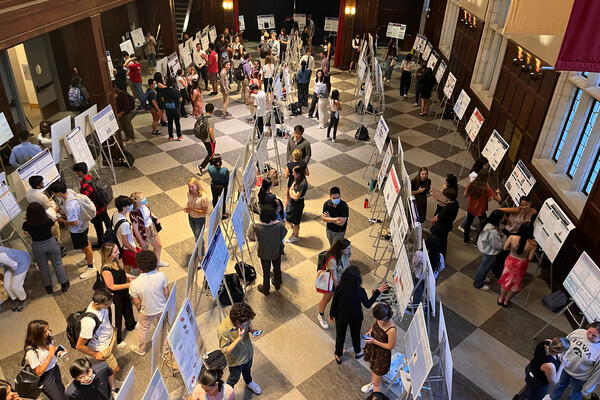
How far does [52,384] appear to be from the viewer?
4.72 metres

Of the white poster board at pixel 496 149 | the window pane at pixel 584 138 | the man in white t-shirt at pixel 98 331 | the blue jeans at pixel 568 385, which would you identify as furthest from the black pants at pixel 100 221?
the window pane at pixel 584 138

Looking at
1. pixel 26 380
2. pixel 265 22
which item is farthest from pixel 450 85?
pixel 26 380

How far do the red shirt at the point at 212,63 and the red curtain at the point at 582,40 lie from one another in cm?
1199

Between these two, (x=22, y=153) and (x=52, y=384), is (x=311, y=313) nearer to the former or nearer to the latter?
(x=52, y=384)

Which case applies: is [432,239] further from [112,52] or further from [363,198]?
[112,52]

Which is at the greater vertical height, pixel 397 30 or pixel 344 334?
pixel 397 30

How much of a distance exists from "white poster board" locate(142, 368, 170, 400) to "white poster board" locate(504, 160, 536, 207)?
6.63 m

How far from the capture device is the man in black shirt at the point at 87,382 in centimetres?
415

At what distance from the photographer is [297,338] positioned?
20.5 feet

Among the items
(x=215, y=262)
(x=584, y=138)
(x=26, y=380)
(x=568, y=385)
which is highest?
(x=584, y=138)

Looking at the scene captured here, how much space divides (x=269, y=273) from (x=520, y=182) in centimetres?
477

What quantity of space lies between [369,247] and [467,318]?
6.84ft

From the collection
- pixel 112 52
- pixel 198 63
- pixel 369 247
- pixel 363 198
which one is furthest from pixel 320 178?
pixel 112 52

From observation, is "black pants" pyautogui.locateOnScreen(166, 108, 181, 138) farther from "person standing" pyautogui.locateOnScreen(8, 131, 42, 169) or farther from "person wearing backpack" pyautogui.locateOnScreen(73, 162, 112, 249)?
"person wearing backpack" pyautogui.locateOnScreen(73, 162, 112, 249)
